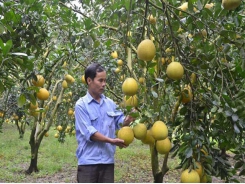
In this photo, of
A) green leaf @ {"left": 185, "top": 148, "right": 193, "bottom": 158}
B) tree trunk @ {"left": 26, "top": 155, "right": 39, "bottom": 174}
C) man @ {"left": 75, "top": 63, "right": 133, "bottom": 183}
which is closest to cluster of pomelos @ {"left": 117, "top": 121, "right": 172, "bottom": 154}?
green leaf @ {"left": 185, "top": 148, "right": 193, "bottom": 158}

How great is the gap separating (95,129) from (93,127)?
21mm

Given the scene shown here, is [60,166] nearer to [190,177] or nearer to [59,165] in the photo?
[59,165]

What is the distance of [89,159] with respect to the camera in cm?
204

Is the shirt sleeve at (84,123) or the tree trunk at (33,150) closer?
the shirt sleeve at (84,123)

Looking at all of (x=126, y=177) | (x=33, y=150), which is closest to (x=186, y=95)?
(x=126, y=177)

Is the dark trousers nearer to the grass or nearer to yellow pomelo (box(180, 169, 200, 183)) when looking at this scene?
yellow pomelo (box(180, 169, 200, 183))

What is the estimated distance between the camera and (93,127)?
1.97m

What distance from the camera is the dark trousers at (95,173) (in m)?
2.05

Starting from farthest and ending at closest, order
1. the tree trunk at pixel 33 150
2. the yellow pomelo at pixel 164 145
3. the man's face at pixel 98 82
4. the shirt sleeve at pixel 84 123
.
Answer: the tree trunk at pixel 33 150
the man's face at pixel 98 82
the shirt sleeve at pixel 84 123
the yellow pomelo at pixel 164 145

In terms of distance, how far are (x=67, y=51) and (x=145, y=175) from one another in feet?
12.6

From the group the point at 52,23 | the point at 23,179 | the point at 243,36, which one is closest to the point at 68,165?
the point at 23,179

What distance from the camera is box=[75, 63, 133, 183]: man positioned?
204cm

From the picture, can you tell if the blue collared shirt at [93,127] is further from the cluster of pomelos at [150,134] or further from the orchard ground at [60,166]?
the orchard ground at [60,166]

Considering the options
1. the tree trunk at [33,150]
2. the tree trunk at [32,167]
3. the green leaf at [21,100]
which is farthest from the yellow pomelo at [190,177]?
the tree trunk at [32,167]
